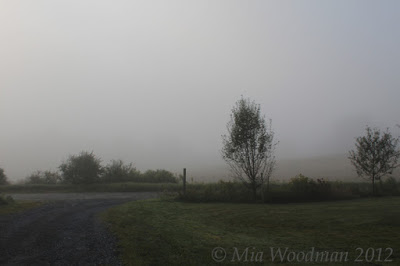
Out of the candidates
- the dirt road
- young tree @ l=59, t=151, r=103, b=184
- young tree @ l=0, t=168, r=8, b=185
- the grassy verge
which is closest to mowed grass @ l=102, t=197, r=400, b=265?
the dirt road

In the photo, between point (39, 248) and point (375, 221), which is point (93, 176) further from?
point (375, 221)

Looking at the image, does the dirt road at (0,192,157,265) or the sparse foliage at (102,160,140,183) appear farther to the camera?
the sparse foliage at (102,160,140,183)

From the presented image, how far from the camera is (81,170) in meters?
37.9

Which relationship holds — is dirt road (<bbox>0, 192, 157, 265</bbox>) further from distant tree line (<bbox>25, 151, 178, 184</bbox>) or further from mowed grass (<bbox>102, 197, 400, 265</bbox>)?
distant tree line (<bbox>25, 151, 178, 184</bbox>)

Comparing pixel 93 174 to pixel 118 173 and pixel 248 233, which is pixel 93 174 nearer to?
pixel 118 173

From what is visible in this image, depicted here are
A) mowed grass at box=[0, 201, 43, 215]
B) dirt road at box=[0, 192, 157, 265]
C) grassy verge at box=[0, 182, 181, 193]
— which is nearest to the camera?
dirt road at box=[0, 192, 157, 265]

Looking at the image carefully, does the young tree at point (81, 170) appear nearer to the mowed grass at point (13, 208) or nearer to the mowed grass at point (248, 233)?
the mowed grass at point (13, 208)

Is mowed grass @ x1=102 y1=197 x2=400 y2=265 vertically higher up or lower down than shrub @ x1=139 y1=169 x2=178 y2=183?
lower down

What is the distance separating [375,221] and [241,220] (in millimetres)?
5740

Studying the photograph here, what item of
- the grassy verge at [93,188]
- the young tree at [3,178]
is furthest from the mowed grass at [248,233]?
the young tree at [3,178]

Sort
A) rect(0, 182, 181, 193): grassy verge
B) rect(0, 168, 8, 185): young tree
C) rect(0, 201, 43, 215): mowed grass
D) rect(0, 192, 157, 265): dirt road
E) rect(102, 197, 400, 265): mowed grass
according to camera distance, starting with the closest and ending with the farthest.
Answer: rect(0, 192, 157, 265): dirt road < rect(102, 197, 400, 265): mowed grass < rect(0, 201, 43, 215): mowed grass < rect(0, 182, 181, 193): grassy verge < rect(0, 168, 8, 185): young tree

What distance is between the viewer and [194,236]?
392 inches

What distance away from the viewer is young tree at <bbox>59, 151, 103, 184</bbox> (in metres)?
38.0

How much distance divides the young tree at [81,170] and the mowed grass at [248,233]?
81.4ft
